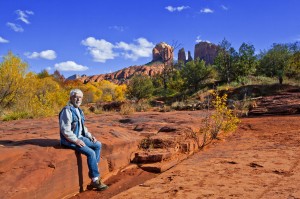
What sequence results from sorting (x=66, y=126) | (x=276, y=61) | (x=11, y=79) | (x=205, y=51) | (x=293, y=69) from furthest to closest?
(x=205, y=51) < (x=276, y=61) < (x=293, y=69) < (x=11, y=79) < (x=66, y=126)

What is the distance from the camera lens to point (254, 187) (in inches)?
160

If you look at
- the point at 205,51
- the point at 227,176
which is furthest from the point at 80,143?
the point at 205,51

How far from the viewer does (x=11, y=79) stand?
16.7 m

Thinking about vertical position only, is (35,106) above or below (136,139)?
above

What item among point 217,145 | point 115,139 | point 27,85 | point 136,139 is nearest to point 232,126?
point 217,145

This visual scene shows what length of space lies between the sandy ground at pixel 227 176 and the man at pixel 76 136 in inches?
11.1

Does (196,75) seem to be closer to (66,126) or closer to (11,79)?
(11,79)

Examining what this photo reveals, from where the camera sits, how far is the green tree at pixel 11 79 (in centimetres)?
1648

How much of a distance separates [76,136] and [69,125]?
284 mm

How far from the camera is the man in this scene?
4496 mm

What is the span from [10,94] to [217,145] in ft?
45.4

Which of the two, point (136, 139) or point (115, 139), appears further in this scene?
point (136, 139)

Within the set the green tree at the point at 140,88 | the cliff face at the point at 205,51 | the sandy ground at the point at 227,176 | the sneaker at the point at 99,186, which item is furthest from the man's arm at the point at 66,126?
the cliff face at the point at 205,51

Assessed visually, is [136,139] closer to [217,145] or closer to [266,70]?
[217,145]
